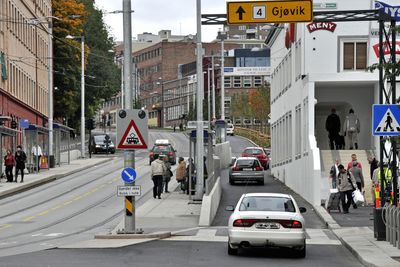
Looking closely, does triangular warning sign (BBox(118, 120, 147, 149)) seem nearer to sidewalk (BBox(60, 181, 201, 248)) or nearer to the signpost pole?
the signpost pole

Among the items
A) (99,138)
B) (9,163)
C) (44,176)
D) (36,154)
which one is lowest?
(44,176)

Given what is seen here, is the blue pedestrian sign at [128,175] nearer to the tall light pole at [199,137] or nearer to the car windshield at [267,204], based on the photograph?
the car windshield at [267,204]

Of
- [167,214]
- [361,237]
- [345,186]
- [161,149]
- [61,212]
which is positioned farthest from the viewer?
[161,149]

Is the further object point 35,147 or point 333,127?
point 35,147

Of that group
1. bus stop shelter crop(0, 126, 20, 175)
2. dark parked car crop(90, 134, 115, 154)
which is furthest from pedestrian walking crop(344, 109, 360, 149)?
dark parked car crop(90, 134, 115, 154)

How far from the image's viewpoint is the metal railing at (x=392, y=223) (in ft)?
65.7

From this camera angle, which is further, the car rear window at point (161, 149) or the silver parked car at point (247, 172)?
the car rear window at point (161, 149)

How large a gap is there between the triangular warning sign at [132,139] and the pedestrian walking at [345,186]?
883cm

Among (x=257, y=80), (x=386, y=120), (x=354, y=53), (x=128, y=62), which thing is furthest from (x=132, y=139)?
(x=257, y=80)

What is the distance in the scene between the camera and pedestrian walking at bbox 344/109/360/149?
38875mm

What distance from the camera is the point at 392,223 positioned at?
2075cm

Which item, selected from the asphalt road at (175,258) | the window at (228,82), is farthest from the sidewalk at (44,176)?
the window at (228,82)

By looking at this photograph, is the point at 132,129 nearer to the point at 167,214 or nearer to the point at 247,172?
the point at 167,214

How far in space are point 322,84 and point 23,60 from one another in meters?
36.3
